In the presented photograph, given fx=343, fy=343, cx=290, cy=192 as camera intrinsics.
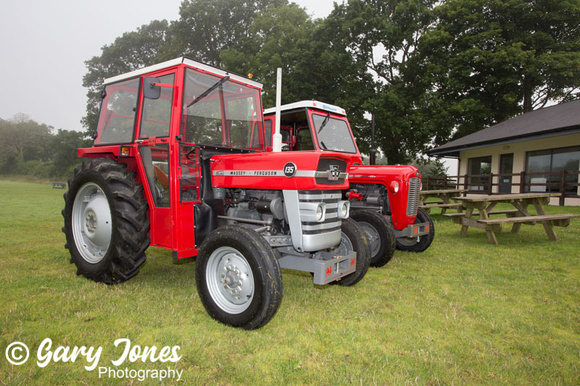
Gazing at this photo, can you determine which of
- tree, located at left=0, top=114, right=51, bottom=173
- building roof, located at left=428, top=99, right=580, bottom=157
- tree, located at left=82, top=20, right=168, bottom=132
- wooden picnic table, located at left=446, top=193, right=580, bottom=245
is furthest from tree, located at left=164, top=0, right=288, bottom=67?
tree, located at left=0, top=114, right=51, bottom=173

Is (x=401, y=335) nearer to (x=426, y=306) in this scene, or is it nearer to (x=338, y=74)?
(x=426, y=306)

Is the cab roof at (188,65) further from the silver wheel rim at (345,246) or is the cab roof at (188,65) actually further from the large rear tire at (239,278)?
the silver wheel rim at (345,246)

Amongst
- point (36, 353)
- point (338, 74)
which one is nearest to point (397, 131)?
point (338, 74)

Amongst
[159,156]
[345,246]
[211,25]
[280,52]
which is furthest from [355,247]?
[211,25]

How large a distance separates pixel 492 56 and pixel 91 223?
18.9 m

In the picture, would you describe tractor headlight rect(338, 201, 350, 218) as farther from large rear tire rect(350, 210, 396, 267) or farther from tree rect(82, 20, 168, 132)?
tree rect(82, 20, 168, 132)

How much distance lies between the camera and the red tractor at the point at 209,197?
2932 millimetres

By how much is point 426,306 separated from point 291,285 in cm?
149

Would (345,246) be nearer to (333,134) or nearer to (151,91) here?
(333,134)

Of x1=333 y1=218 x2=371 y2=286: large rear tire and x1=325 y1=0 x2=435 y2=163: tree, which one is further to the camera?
x1=325 y1=0 x2=435 y2=163: tree

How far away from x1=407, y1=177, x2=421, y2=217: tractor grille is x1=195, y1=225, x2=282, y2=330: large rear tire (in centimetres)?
306

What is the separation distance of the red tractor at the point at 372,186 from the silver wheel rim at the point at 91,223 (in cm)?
269

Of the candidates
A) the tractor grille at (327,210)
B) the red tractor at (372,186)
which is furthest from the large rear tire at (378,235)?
the tractor grille at (327,210)

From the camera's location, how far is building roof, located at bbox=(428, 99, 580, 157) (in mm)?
12305
